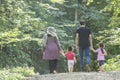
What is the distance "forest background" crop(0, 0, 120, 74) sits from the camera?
1540 centimetres

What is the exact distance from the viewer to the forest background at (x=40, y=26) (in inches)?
606

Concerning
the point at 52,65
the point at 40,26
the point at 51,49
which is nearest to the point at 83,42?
the point at 51,49

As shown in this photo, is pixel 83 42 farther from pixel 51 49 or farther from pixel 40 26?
pixel 40 26

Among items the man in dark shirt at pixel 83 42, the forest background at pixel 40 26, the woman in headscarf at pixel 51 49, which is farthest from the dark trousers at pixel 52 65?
the forest background at pixel 40 26

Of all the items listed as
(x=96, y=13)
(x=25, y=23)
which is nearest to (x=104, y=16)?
(x=96, y=13)

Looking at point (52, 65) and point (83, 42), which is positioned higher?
point (83, 42)

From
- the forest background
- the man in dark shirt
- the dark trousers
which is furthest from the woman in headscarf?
the forest background

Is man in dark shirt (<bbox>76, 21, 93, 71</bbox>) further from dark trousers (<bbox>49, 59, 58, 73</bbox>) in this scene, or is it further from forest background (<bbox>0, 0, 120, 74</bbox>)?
forest background (<bbox>0, 0, 120, 74</bbox>)

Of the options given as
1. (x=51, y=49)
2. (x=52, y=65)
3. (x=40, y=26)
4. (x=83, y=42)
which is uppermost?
(x=83, y=42)

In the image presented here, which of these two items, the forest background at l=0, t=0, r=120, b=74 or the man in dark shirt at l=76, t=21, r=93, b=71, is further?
the forest background at l=0, t=0, r=120, b=74

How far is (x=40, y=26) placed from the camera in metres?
21.5

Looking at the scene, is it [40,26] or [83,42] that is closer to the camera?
[83,42]

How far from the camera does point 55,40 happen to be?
12.8m

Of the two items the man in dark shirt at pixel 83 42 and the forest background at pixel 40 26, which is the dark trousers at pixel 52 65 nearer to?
the man in dark shirt at pixel 83 42
